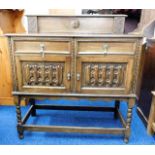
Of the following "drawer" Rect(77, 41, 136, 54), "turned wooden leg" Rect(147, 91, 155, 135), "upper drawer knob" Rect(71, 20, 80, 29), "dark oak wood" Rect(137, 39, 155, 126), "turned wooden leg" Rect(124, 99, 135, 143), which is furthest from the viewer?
"dark oak wood" Rect(137, 39, 155, 126)

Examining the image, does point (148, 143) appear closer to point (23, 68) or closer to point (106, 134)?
point (106, 134)

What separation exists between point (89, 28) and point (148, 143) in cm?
131

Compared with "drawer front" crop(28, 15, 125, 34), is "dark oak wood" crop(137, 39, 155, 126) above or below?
below

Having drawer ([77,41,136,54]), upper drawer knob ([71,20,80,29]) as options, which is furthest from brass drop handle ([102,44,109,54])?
upper drawer knob ([71,20,80,29])

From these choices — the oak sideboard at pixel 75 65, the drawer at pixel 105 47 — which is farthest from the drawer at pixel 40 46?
the drawer at pixel 105 47

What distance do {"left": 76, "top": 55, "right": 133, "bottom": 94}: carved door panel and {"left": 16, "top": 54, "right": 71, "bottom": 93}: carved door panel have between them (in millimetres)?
117

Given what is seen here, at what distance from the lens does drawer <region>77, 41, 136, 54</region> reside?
1.45 m

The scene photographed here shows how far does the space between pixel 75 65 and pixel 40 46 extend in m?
0.33

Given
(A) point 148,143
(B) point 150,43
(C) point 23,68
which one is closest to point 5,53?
(C) point 23,68

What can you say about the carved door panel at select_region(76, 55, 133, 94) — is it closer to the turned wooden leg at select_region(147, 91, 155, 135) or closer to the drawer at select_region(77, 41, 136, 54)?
the drawer at select_region(77, 41, 136, 54)

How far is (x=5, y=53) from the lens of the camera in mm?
2340

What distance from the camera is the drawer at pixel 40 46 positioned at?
1474mm

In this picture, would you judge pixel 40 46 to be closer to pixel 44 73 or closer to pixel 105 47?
pixel 44 73

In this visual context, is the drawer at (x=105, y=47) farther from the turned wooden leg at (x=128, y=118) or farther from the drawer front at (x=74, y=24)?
the turned wooden leg at (x=128, y=118)
